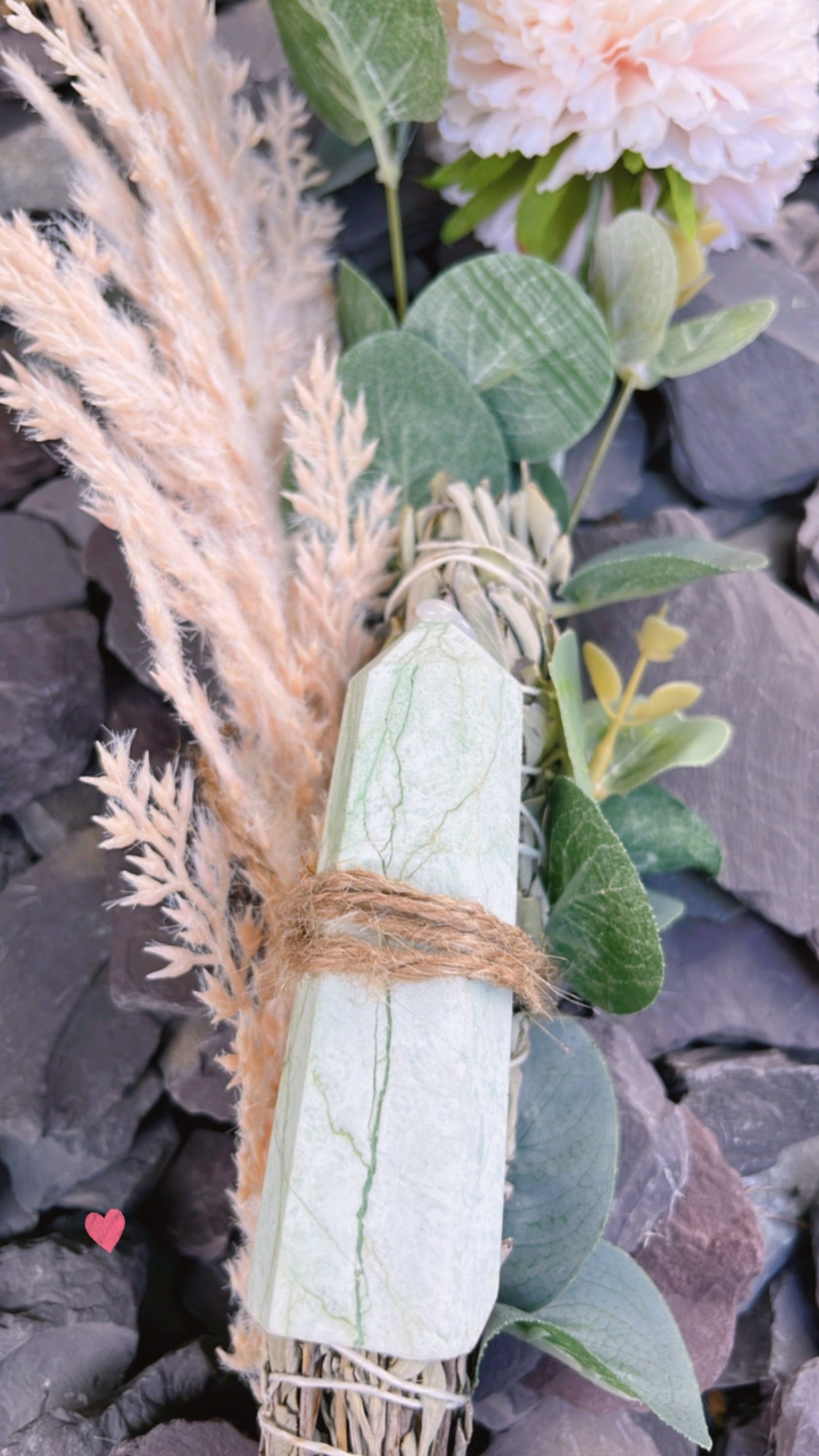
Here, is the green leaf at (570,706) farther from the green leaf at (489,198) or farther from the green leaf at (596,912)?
the green leaf at (489,198)

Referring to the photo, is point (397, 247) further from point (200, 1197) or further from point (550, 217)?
point (200, 1197)

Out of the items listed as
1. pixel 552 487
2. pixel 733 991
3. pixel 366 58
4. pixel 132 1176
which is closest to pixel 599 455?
pixel 552 487

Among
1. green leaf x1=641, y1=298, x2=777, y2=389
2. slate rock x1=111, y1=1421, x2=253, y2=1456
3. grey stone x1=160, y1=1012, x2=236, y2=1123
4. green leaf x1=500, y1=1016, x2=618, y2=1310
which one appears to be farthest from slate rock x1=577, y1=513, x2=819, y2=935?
slate rock x1=111, y1=1421, x2=253, y2=1456

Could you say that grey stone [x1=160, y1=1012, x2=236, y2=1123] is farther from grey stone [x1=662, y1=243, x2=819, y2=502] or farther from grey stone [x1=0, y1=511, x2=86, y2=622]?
grey stone [x1=662, y1=243, x2=819, y2=502]

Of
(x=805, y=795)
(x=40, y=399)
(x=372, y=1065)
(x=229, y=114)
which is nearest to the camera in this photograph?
(x=372, y=1065)

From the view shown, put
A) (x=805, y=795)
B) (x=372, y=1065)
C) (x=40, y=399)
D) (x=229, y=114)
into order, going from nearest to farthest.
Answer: (x=372, y=1065) < (x=40, y=399) < (x=229, y=114) < (x=805, y=795)

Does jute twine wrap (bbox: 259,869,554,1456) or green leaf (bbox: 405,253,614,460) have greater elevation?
green leaf (bbox: 405,253,614,460)

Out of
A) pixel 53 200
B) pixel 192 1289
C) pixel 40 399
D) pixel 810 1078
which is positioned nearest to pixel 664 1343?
pixel 810 1078

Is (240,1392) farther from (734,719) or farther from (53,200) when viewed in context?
(53,200)
